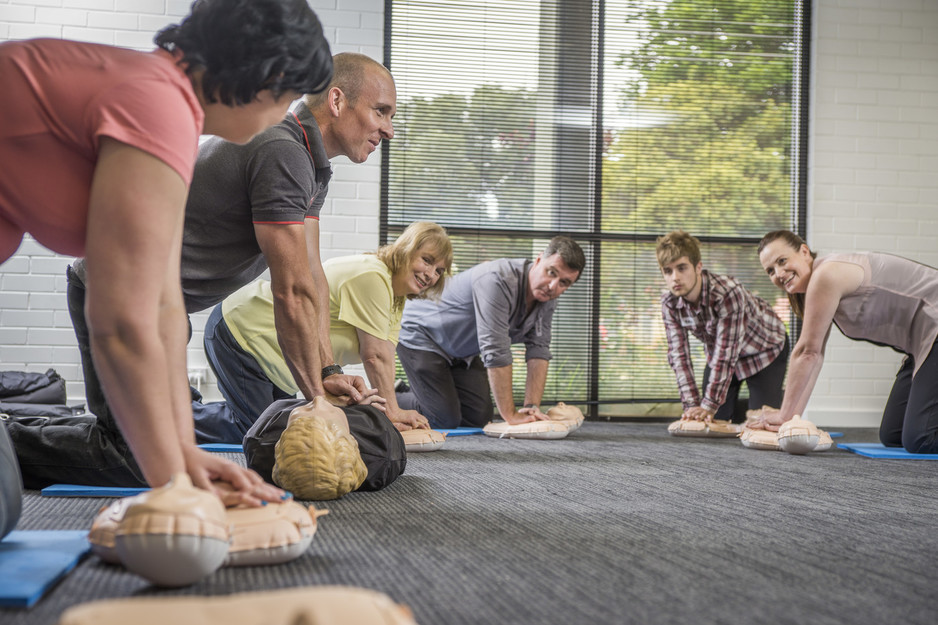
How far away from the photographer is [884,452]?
322cm

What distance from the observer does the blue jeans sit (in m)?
2.72

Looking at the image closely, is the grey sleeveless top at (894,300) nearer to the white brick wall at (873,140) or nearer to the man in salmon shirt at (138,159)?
the white brick wall at (873,140)

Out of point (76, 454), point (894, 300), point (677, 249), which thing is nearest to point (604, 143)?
point (677, 249)

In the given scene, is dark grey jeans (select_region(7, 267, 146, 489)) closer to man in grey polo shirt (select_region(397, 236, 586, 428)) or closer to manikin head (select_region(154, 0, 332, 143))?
manikin head (select_region(154, 0, 332, 143))

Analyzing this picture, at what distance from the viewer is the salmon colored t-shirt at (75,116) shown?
1032 millimetres

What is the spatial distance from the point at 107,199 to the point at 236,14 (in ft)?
1.11

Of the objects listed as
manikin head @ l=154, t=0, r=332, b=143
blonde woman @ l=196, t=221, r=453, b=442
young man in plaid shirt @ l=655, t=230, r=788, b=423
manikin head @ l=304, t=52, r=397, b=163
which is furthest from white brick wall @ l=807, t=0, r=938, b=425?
manikin head @ l=154, t=0, r=332, b=143

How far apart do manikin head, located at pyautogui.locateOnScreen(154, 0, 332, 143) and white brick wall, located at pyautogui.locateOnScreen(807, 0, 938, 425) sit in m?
4.77

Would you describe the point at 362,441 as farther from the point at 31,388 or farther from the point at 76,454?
the point at 31,388

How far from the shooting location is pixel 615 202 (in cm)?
521

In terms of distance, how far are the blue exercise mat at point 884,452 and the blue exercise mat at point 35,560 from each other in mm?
2880

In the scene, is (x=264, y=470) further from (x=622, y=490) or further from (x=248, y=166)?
(x=622, y=490)

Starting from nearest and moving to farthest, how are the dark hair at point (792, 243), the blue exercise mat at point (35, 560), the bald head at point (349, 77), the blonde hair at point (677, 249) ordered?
1. the blue exercise mat at point (35, 560)
2. the bald head at point (349, 77)
3. the dark hair at point (792, 243)
4. the blonde hair at point (677, 249)

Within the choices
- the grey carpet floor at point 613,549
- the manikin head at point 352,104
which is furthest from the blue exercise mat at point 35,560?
the manikin head at point 352,104
